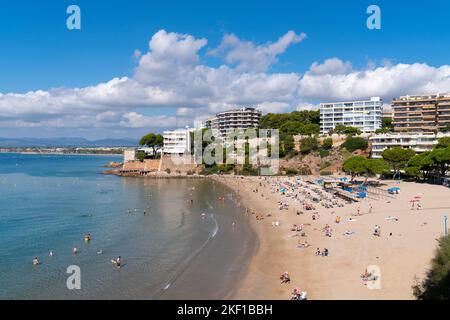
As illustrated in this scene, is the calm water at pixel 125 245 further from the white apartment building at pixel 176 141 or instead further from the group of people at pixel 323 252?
the white apartment building at pixel 176 141

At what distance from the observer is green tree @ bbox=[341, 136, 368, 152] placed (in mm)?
85444

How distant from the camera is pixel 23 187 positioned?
7512 cm

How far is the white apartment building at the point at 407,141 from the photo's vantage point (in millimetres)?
70750

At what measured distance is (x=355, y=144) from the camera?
86062 millimetres

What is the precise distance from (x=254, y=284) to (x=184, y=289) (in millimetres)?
4053

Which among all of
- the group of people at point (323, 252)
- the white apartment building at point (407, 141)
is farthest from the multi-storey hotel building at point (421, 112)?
the group of people at point (323, 252)

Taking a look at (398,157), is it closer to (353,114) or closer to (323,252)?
(323,252)

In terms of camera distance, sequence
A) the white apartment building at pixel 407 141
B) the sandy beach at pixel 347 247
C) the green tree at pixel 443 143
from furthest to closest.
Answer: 1. the white apartment building at pixel 407 141
2. the green tree at pixel 443 143
3. the sandy beach at pixel 347 247

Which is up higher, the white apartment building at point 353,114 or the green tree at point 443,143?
the white apartment building at point 353,114

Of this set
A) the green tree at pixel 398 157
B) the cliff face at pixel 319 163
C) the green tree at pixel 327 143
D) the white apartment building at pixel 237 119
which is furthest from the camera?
the white apartment building at pixel 237 119

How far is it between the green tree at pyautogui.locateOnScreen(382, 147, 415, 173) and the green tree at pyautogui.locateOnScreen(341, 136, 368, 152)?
1937cm

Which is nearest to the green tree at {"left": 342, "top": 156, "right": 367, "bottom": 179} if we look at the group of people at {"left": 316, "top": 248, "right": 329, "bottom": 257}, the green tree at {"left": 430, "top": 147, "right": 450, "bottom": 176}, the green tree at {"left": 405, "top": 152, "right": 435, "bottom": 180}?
the green tree at {"left": 405, "top": 152, "right": 435, "bottom": 180}

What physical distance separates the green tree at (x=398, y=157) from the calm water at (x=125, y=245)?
26334 mm

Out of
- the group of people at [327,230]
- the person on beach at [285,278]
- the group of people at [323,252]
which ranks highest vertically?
the group of people at [327,230]
